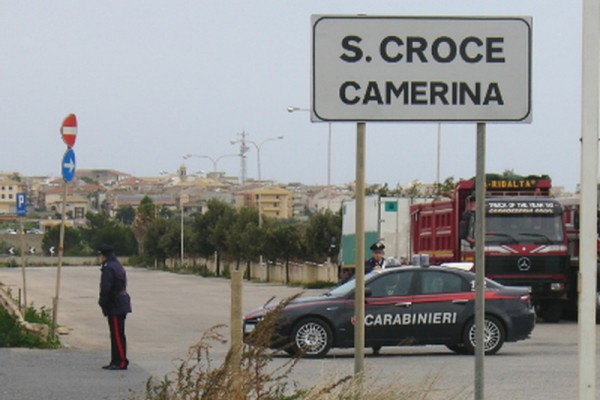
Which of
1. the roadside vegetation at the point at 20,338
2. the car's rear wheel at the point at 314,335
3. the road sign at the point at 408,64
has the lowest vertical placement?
the roadside vegetation at the point at 20,338

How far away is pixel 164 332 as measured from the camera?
86.9 feet

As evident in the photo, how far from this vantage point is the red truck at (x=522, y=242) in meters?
28.1

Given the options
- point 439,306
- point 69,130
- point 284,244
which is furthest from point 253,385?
point 284,244

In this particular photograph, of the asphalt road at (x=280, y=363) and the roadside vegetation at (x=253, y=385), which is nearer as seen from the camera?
the roadside vegetation at (x=253, y=385)

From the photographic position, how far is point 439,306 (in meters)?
20.1

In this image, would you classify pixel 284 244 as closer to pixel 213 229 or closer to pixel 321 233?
pixel 321 233

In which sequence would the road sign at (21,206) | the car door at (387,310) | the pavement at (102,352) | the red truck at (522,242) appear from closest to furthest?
the pavement at (102,352) → the car door at (387,310) → the red truck at (522,242) → the road sign at (21,206)

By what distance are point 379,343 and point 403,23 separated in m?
12.7

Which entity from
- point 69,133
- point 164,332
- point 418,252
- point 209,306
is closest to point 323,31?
point 69,133

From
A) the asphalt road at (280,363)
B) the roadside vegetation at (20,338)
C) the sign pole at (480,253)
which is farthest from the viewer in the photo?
the roadside vegetation at (20,338)

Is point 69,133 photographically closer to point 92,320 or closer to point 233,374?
point 92,320

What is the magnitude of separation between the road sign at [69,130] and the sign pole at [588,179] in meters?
15.3

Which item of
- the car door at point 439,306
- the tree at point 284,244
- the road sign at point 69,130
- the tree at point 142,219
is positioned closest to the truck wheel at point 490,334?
the car door at point 439,306

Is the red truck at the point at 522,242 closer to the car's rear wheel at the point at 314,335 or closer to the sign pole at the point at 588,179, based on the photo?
the car's rear wheel at the point at 314,335
